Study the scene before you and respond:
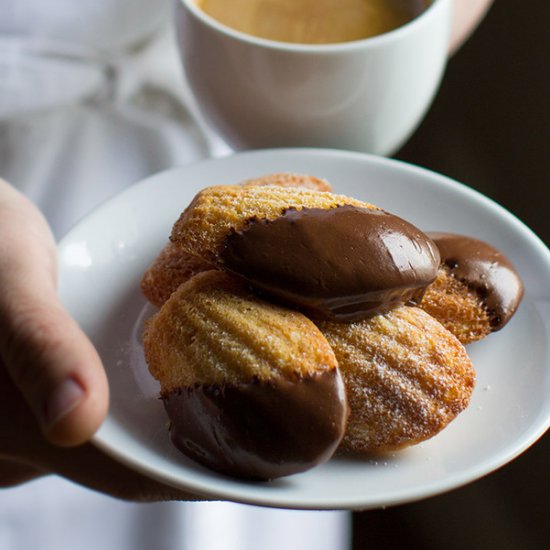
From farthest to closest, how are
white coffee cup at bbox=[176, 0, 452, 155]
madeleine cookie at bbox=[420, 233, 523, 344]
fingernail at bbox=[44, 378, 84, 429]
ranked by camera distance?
white coffee cup at bbox=[176, 0, 452, 155] → madeleine cookie at bbox=[420, 233, 523, 344] → fingernail at bbox=[44, 378, 84, 429]

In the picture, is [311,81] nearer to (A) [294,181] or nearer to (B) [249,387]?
(A) [294,181]

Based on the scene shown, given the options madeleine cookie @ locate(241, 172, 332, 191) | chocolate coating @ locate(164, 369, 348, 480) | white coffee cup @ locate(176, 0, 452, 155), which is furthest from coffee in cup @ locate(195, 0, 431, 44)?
chocolate coating @ locate(164, 369, 348, 480)

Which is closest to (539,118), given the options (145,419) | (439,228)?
(439,228)

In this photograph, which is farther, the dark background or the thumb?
the dark background

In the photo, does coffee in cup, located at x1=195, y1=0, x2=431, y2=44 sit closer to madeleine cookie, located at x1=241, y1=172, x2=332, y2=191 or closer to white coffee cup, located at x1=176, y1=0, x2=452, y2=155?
white coffee cup, located at x1=176, y1=0, x2=452, y2=155

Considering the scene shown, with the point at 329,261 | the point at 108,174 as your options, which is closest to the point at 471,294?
the point at 329,261

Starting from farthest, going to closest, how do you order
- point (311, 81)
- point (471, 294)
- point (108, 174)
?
1. point (108, 174)
2. point (311, 81)
3. point (471, 294)

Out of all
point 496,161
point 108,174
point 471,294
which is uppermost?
point 471,294
